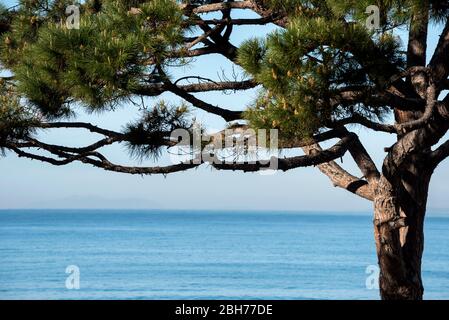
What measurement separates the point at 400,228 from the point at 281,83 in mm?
1754

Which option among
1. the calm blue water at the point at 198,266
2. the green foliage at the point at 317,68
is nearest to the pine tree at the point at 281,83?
the green foliage at the point at 317,68

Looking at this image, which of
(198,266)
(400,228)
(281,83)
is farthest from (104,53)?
(198,266)

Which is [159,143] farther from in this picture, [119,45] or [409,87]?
[409,87]

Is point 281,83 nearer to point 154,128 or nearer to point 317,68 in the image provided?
point 317,68

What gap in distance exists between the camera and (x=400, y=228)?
194 inches

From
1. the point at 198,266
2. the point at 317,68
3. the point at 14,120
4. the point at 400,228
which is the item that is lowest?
the point at 198,266

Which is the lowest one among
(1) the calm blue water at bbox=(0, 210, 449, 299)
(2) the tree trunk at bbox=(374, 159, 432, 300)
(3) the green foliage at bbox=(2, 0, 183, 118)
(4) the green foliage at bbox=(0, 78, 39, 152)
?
(1) the calm blue water at bbox=(0, 210, 449, 299)

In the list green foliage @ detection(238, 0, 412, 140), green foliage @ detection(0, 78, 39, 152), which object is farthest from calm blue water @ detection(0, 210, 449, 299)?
green foliage @ detection(238, 0, 412, 140)

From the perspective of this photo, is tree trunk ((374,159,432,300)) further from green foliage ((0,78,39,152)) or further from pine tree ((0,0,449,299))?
green foliage ((0,78,39,152))

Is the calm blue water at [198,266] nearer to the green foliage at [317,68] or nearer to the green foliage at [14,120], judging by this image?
the green foliage at [14,120]

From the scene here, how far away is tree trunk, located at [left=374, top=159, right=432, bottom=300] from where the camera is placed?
Answer: 4.70 meters

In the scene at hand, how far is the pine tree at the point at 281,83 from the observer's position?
3648 mm

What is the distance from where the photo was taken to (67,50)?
Answer: 12.5 feet
